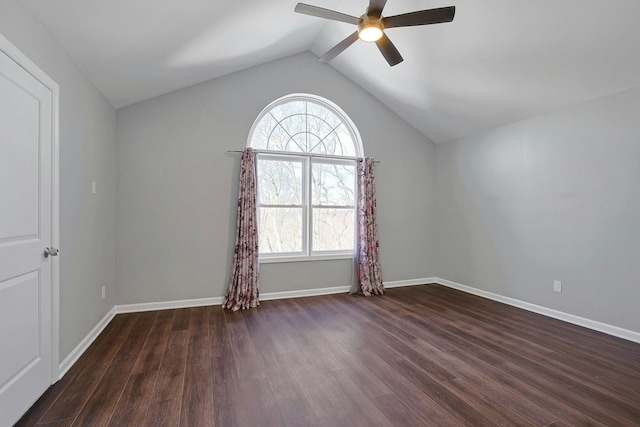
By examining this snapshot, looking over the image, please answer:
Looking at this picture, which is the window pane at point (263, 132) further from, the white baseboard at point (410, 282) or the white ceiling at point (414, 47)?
the white baseboard at point (410, 282)

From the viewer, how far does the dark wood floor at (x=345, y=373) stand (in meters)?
1.81

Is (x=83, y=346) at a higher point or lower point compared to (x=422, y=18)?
lower

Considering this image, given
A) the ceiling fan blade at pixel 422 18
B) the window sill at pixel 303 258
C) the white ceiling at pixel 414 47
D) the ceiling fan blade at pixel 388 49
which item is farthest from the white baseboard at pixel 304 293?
the ceiling fan blade at pixel 422 18

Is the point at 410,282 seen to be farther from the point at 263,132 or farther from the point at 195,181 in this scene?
the point at 195,181

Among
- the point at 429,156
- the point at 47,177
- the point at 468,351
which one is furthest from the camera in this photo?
the point at 429,156

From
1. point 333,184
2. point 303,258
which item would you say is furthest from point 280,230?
point 333,184

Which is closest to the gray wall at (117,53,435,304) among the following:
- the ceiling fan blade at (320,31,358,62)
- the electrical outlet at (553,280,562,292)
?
the ceiling fan blade at (320,31,358,62)

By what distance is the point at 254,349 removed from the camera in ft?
8.75

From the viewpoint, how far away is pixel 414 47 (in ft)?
11.2

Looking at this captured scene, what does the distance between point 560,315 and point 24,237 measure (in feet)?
16.1

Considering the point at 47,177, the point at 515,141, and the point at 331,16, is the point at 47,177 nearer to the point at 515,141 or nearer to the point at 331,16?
the point at 331,16

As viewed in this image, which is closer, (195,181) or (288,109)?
(195,181)

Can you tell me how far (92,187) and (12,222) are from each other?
126cm

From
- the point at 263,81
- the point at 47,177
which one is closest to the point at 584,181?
the point at 263,81
